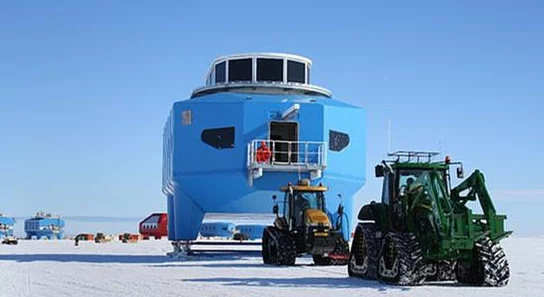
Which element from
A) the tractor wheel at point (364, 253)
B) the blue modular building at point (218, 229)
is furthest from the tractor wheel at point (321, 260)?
the blue modular building at point (218, 229)

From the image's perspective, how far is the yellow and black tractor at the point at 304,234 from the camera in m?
24.0

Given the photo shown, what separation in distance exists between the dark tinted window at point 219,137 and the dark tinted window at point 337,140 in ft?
11.7

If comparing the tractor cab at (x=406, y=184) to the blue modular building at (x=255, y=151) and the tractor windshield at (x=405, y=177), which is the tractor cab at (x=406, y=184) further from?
the blue modular building at (x=255, y=151)

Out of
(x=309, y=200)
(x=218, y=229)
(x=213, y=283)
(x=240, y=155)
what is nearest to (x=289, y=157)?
(x=240, y=155)

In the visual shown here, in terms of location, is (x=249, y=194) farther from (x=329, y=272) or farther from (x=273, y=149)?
(x=329, y=272)

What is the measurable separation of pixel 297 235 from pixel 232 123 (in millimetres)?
6370

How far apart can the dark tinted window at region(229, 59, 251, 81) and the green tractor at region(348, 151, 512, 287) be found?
15.4m

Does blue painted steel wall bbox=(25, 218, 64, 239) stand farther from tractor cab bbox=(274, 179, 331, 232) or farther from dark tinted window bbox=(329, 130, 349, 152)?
tractor cab bbox=(274, 179, 331, 232)

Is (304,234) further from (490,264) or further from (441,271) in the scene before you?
(490,264)

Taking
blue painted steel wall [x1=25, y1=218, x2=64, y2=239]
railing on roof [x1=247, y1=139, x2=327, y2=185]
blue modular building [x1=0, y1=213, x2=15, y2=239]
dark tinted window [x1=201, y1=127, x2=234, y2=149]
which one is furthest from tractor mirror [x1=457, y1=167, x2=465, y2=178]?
blue painted steel wall [x1=25, y1=218, x2=64, y2=239]

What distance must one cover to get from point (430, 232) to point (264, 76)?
57.0ft

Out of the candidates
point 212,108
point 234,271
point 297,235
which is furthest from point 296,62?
point 234,271

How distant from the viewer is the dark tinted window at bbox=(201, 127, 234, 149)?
29.9m

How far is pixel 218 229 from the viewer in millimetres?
50312
